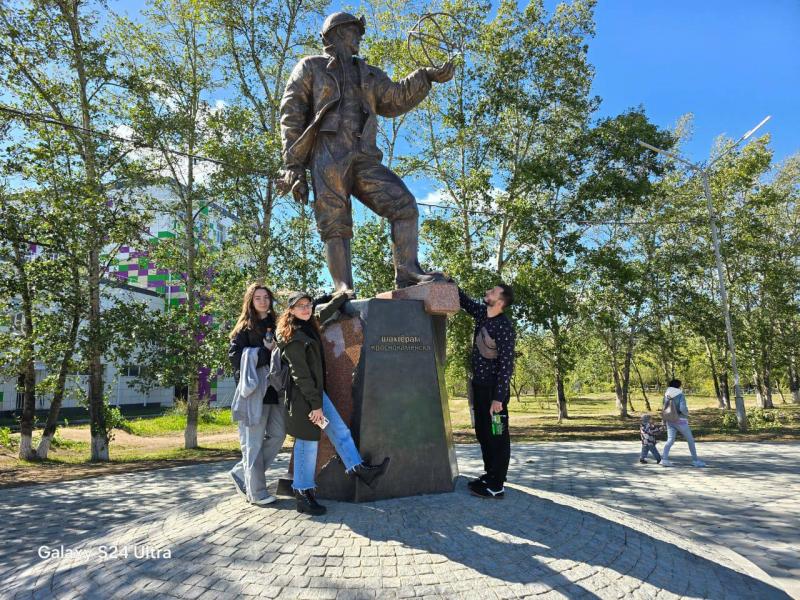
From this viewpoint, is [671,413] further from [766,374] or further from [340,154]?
[766,374]

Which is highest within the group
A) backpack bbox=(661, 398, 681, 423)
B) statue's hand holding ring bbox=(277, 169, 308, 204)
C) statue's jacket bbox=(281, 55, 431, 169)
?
statue's jacket bbox=(281, 55, 431, 169)

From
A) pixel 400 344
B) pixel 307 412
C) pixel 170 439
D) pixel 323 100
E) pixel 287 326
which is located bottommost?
pixel 170 439

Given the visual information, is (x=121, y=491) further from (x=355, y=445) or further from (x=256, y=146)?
(x=256, y=146)

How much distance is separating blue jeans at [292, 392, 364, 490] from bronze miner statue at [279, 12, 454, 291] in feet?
4.65

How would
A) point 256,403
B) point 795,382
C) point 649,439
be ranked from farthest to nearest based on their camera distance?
point 795,382, point 649,439, point 256,403

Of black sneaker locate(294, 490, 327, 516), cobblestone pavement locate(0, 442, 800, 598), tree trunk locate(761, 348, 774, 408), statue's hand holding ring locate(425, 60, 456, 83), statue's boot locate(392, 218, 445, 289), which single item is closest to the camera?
cobblestone pavement locate(0, 442, 800, 598)

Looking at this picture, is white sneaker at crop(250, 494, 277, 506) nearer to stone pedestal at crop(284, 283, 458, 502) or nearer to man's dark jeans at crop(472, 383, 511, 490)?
stone pedestal at crop(284, 283, 458, 502)

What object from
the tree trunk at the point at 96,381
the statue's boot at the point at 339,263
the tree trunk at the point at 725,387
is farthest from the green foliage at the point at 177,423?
the tree trunk at the point at 725,387

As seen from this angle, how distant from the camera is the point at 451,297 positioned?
445 centimetres

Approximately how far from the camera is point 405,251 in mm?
4844

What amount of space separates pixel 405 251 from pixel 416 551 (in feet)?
8.97

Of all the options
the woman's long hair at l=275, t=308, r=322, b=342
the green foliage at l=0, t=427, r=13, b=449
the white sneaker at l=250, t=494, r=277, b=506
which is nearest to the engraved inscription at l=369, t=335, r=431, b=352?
the woman's long hair at l=275, t=308, r=322, b=342

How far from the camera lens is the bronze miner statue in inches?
192

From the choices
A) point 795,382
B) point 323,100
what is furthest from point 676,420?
point 795,382
